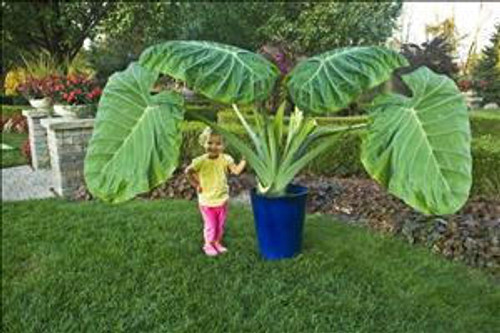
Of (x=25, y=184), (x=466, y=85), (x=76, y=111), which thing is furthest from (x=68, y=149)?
(x=466, y=85)

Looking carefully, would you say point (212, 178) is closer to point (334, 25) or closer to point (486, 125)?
point (486, 125)

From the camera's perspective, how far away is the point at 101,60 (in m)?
14.4

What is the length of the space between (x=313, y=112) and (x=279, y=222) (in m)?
0.78

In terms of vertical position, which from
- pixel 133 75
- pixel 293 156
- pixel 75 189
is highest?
pixel 133 75

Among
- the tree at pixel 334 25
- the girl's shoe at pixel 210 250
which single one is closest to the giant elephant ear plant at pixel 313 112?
the girl's shoe at pixel 210 250

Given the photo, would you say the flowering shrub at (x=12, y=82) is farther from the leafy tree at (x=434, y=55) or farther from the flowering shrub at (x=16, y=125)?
the leafy tree at (x=434, y=55)

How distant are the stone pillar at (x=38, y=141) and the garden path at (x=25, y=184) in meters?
0.14

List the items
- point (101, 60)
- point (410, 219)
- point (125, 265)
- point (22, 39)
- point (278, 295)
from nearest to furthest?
point (278, 295)
point (125, 265)
point (410, 219)
point (22, 39)
point (101, 60)

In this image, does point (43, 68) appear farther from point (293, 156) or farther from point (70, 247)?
point (293, 156)

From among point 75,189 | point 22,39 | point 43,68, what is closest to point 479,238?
point 75,189

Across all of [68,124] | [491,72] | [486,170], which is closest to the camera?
[486,170]

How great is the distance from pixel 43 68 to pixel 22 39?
6.87 metres

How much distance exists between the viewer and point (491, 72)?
484 cm

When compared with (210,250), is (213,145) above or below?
above
